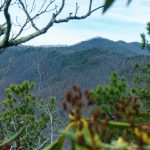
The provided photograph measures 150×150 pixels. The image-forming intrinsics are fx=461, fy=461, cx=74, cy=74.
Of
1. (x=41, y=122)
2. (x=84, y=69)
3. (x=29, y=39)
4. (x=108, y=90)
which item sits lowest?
(x=84, y=69)

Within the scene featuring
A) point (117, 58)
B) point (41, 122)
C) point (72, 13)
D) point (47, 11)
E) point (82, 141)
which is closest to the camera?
point (82, 141)

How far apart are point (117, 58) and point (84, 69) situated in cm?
1611

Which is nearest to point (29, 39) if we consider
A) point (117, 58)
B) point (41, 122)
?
point (41, 122)

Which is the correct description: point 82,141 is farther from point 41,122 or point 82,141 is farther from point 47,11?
point 41,122

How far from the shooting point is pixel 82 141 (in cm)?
65

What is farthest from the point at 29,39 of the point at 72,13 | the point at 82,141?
the point at 82,141

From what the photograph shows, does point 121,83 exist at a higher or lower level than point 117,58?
higher

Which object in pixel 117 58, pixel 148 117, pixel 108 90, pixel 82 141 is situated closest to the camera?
pixel 82 141

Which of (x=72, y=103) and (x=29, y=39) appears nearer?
(x=72, y=103)

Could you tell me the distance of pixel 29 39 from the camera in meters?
6.96

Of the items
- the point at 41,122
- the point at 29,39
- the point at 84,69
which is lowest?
the point at 84,69

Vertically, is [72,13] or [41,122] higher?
[72,13]

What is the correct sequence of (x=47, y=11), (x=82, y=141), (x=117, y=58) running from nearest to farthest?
1. (x=82, y=141)
2. (x=47, y=11)
3. (x=117, y=58)

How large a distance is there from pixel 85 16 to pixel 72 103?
6.60 meters
